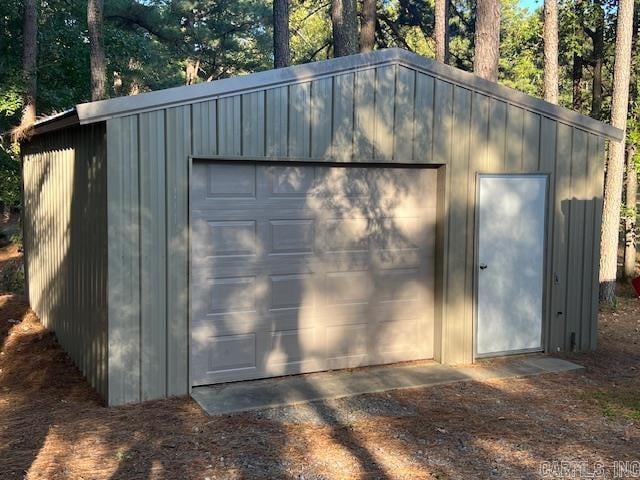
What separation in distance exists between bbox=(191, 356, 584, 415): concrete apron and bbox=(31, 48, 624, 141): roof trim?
8.42ft

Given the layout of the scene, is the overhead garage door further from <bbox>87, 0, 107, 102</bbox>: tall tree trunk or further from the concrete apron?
<bbox>87, 0, 107, 102</bbox>: tall tree trunk

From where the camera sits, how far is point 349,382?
21.0 feet

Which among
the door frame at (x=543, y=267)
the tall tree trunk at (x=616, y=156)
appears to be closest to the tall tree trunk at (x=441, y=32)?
the tall tree trunk at (x=616, y=156)

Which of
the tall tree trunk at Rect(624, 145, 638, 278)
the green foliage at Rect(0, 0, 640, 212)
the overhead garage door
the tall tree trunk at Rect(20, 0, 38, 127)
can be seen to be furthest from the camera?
the tall tree trunk at Rect(624, 145, 638, 278)

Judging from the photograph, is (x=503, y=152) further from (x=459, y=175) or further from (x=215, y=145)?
(x=215, y=145)

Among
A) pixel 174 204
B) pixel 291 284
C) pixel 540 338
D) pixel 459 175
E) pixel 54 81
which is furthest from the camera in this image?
pixel 54 81

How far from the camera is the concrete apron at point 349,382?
19.0 feet

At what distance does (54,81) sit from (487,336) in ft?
37.5

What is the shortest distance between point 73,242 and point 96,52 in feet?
27.4

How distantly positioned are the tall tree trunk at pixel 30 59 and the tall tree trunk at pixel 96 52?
1236 mm

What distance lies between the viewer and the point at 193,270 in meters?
6.10

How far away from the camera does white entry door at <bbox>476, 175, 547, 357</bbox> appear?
24.1ft

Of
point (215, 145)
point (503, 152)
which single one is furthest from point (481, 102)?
point (215, 145)

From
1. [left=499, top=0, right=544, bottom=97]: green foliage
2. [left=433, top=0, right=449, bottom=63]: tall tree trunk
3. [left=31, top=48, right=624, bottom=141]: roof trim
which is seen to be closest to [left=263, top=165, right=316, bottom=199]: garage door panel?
[left=31, top=48, right=624, bottom=141]: roof trim
